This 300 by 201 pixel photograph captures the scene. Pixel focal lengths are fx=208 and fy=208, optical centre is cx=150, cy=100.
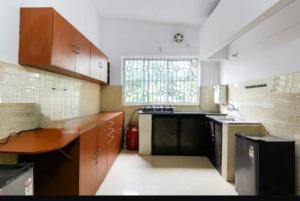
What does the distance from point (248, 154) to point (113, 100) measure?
3588 millimetres

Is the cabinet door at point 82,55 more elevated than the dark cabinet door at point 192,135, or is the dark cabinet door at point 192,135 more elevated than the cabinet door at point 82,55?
the cabinet door at point 82,55

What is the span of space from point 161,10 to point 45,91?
9.70ft

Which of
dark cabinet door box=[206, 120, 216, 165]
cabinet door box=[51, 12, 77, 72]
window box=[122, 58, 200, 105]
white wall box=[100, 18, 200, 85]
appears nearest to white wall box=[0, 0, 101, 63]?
cabinet door box=[51, 12, 77, 72]

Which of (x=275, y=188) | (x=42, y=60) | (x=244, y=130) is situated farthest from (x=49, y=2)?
(x=275, y=188)

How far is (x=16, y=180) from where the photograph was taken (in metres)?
1.13

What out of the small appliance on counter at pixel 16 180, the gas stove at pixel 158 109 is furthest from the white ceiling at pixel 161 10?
the small appliance on counter at pixel 16 180

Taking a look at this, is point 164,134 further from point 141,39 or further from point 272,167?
point 272,167

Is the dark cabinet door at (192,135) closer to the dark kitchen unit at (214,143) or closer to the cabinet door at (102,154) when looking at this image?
the dark kitchen unit at (214,143)

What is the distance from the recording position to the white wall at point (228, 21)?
6.92 ft

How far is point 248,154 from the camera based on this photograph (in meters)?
2.41

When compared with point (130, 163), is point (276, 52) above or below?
above

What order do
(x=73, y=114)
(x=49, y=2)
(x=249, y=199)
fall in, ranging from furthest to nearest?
(x=73, y=114)
(x=49, y=2)
(x=249, y=199)

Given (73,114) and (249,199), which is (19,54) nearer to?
(73,114)

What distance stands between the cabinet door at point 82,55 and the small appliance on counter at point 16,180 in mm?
1807
